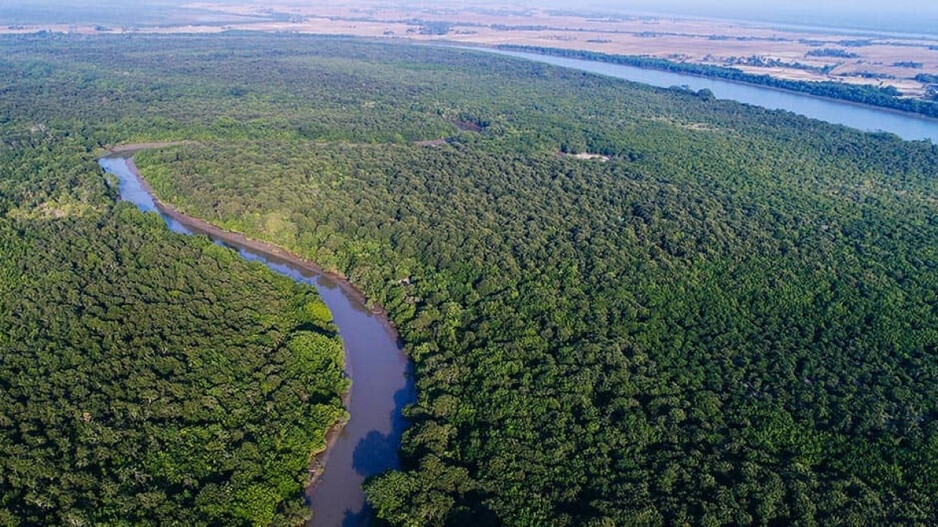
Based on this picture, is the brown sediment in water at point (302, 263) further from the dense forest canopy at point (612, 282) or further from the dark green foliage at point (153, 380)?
the dense forest canopy at point (612, 282)

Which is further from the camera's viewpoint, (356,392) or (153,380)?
(356,392)

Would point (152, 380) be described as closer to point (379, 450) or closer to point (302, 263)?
point (379, 450)

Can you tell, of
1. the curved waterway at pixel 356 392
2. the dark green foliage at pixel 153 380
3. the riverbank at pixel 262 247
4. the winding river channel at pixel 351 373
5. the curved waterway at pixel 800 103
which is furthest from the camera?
the curved waterway at pixel 800 103

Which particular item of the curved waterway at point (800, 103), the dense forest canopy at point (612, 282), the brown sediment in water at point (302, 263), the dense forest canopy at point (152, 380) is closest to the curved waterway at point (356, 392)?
the brown sediment in water at point (302, 263)

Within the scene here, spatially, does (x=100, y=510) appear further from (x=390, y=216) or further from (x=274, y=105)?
(x=274, y=105)

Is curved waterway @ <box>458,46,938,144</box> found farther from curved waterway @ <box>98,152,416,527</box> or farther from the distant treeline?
curved waterway @ <box>98,152,416,527</box>

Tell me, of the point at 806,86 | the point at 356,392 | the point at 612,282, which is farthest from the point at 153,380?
the point at 806,86
